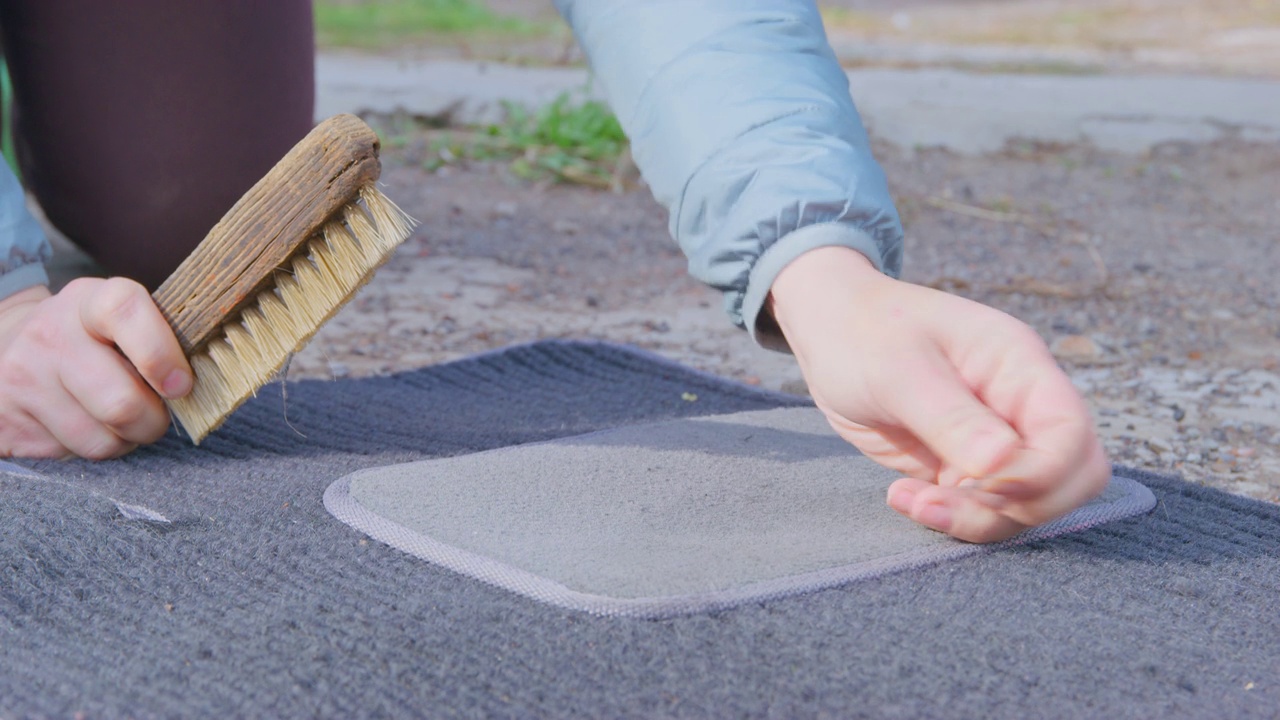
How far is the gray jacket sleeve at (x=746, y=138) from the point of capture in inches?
35.7

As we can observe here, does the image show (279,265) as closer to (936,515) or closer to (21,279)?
(21,279)

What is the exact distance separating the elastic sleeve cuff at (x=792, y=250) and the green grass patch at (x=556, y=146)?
6.36 feet

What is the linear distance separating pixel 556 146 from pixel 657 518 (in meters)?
2.24

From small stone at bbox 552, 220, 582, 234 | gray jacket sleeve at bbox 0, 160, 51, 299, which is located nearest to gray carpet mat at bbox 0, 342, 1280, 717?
gray jacket sleeve at bbox 0, 160, 51, 299

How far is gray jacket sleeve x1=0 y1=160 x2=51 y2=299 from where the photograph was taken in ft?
3.73

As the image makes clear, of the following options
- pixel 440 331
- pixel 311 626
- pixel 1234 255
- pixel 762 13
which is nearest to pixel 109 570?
pixel 311 626

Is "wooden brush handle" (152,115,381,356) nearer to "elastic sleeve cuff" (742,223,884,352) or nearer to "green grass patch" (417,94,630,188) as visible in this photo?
"elastic sleeve cuff" (742,223,884,352)

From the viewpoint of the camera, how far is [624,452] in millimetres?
1079

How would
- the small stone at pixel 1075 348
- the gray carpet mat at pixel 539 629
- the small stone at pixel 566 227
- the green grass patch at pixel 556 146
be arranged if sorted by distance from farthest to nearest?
the green grass patch at pixel 556 146 → the small stone at pixel 566 227 → the small stone at pixel 1075 348 → the gray carpet mat at pixel 539 629

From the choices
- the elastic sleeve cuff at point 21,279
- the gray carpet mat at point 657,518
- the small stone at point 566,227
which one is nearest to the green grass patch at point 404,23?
the small stone at point 566,227

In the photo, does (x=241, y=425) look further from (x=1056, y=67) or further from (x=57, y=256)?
(x=1056, y=67)

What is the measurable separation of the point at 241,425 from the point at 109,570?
0.38m

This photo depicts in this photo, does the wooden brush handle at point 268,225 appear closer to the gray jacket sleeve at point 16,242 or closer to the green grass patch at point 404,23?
the gray jacket sleeve at point 16,242

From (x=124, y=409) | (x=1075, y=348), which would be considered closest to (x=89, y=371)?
(x=124, y=409)
